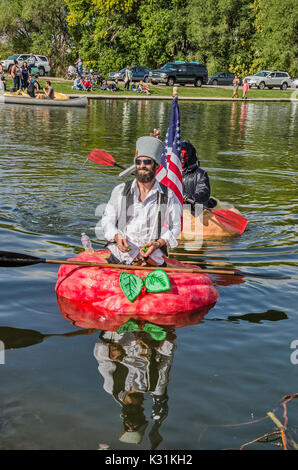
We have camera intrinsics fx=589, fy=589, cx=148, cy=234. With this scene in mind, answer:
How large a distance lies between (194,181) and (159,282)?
13.5ft

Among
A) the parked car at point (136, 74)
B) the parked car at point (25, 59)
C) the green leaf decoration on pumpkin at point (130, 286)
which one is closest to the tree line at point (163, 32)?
the parked car at point (136, 74)

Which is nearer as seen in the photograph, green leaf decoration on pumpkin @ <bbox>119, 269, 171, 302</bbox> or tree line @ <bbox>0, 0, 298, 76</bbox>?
green leaf decoration on pumpkin @ <bbox>119, 269, 171, 302</bbox>

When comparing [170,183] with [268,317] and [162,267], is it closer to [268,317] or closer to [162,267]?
[162,267]

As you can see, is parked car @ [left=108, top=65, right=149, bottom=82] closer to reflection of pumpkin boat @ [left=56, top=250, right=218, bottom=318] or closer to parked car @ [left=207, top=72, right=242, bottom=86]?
parked car @ [left=207, top=72, right=242, bottom=86]

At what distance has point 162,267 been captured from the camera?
22.6 feet

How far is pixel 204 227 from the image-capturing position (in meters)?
10.1

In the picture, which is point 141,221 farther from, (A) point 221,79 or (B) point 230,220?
(A) point 221,79

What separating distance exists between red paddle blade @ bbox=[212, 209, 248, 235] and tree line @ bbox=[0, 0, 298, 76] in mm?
47444

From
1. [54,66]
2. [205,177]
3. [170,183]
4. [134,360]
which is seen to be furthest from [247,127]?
[54,66]

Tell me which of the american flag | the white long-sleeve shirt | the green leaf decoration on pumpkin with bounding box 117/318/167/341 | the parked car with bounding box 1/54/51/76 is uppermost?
the parked car with bounding box 1/54/51/76

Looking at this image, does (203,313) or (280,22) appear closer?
(203,313)

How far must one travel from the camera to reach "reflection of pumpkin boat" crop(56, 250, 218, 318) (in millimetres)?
6648

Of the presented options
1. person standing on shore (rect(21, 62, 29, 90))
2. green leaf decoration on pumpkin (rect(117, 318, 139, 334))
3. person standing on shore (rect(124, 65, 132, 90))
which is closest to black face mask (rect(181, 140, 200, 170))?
green leaf decoration on pumpkin (rect(117, 318, 139, 334))
